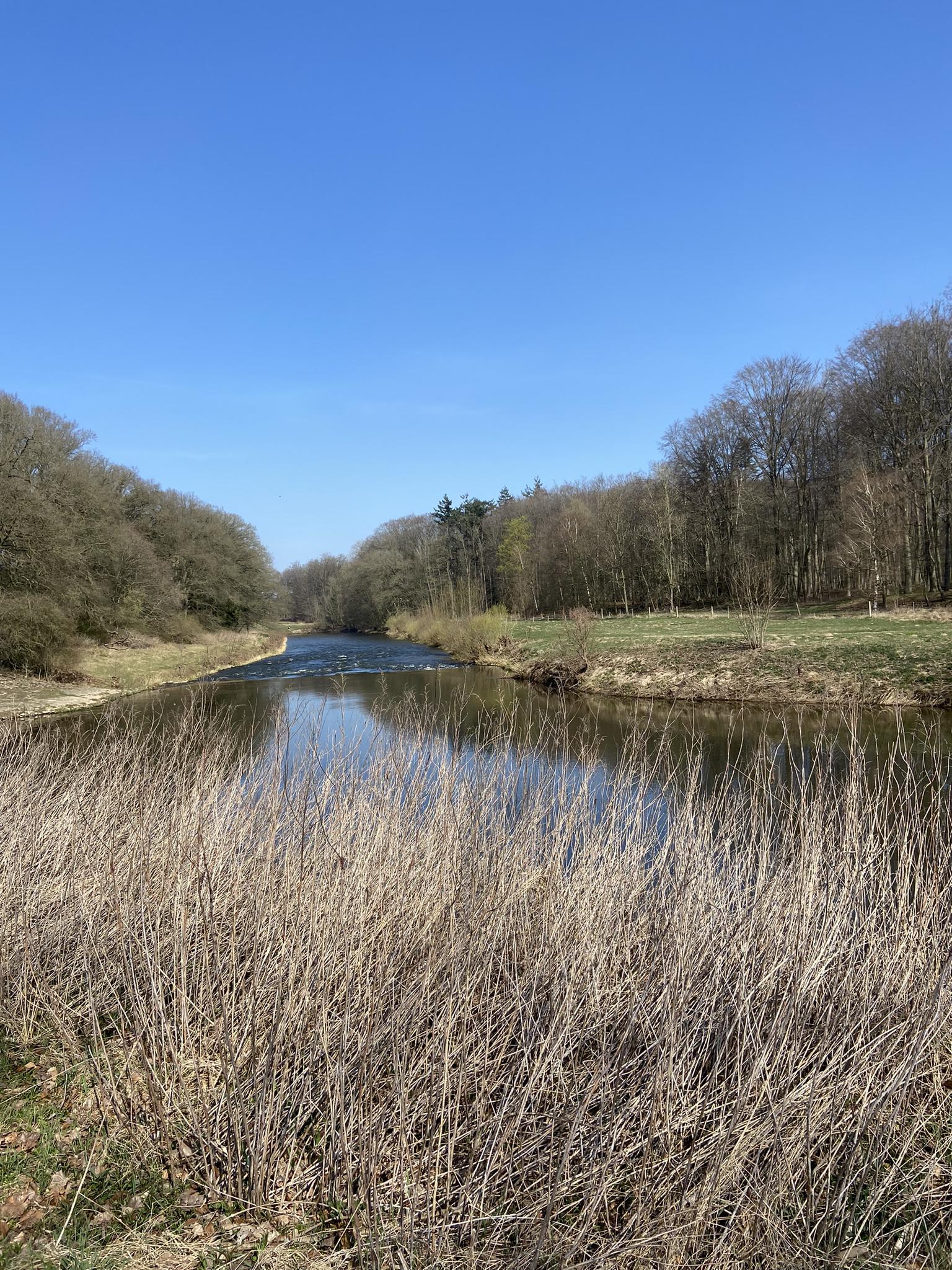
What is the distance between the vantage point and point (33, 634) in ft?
70.7

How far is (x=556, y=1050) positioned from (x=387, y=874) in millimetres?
2002

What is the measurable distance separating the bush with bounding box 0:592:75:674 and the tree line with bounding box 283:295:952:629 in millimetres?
20610

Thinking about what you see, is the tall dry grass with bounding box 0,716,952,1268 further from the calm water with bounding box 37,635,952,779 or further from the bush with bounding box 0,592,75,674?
the bush with bounding box 0,592,75,674

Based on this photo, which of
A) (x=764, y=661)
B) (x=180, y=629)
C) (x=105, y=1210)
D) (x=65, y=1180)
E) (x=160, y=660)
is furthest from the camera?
(x=180, y=629)

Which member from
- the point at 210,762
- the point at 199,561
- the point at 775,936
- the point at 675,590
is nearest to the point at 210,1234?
the point at 775,936

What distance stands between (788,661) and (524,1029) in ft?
63.9

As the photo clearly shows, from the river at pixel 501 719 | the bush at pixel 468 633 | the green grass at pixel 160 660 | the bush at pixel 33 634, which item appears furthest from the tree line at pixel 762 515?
the bush at pixel 33 634

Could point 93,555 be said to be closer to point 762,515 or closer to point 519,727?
point 519,727

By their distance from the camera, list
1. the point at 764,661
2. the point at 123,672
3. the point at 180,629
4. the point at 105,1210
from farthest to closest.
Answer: the point at 180,629, the point at 123,672, the point at 764,661, the point at 105,1210

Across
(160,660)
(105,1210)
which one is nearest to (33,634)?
(160,660)

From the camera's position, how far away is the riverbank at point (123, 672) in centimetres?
2062

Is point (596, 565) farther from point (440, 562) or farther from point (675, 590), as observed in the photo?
point (440, 562)

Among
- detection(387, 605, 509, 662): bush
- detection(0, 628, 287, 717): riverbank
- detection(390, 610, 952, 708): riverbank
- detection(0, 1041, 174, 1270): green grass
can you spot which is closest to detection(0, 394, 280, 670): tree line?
detection(0, 628, 287, 717): riverbank

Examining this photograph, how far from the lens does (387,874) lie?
179 inches
